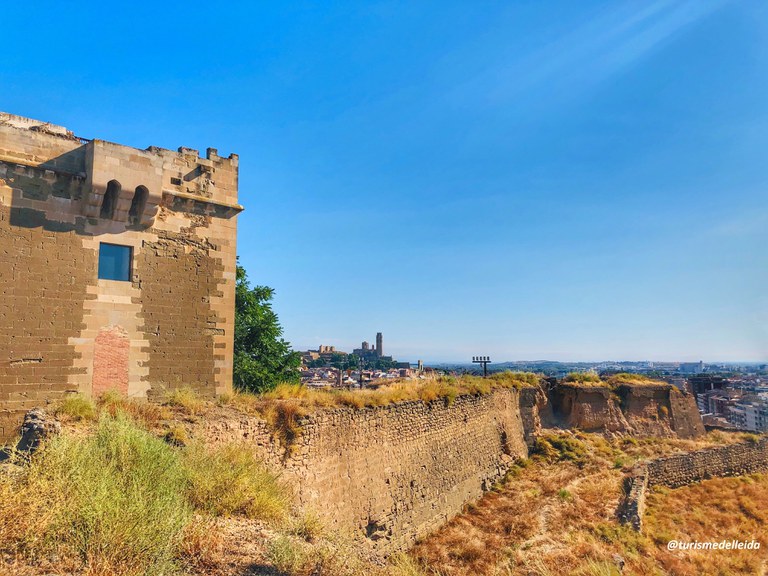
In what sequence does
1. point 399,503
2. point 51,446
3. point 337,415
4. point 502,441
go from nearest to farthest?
1. point 51,446
2. point 337,415
3. point 399,503
4. point 502,441

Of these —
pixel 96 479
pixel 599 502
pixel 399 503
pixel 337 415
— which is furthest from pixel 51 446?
pixel 599 502

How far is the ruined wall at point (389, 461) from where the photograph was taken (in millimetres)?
10383

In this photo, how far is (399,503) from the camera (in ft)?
43.4

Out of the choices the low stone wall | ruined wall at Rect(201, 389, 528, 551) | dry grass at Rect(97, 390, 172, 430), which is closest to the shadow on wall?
dry grass at Rect(97, 390, 172, 430)

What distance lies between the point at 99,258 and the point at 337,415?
20.6 ft

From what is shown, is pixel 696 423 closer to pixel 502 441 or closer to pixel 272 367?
pixel 502 441

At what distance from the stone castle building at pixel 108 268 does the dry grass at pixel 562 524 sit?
7.24 m

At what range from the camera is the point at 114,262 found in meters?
10.8

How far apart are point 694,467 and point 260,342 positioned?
Answer: 1993cm

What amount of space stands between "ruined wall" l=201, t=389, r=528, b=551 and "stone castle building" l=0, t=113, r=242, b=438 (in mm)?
2782

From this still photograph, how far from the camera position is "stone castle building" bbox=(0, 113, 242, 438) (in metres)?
9.62

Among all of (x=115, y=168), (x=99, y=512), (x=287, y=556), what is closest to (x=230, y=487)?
(x=287, y=556)

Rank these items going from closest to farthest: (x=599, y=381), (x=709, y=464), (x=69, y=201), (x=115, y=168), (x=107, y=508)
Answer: (x=107, y=508), (x=69, y=201), (x=115, y=168), (x=709, y=464), (x=599, y=381)

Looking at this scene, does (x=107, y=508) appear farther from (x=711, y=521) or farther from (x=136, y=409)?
(x=711, y=521)
